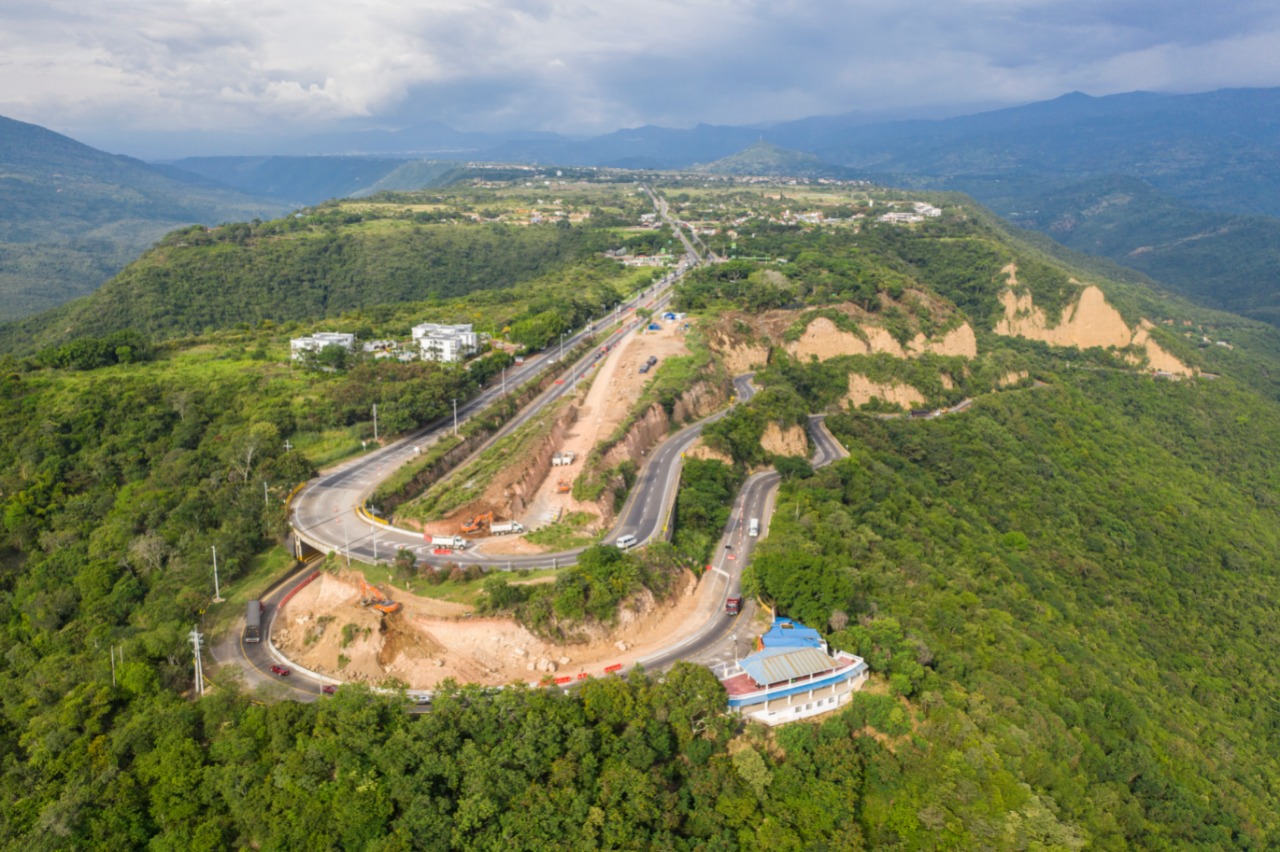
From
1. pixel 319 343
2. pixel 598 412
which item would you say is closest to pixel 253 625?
pixel 598 412

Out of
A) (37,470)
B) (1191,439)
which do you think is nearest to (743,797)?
(37,470)

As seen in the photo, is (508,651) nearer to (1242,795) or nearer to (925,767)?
(925,767)

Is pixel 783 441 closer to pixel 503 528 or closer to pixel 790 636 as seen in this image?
pixel 503 528

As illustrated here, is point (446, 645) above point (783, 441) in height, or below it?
below

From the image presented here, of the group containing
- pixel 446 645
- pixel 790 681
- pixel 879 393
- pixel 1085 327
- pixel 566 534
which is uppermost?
pixel 1085 327

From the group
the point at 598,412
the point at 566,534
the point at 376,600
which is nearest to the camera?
the point at 376,600

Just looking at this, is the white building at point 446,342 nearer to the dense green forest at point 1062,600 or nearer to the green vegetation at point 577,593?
the dense green forest at point 1062,600
